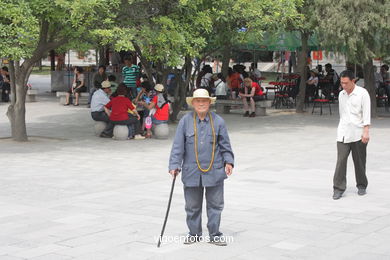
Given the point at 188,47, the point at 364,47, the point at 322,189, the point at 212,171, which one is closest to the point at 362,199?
the point at 322,189

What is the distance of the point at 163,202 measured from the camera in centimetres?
971

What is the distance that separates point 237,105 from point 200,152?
16077 millimetres

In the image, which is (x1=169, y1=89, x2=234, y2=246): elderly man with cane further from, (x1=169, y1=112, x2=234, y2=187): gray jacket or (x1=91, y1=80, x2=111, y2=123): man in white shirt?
(x1=91, y1=80, x2=111, y2=123): man in white shirt

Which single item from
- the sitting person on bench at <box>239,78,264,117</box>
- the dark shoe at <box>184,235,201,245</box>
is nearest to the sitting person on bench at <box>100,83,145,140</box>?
the sitting person on bench at <box>239,78,264,117</box>

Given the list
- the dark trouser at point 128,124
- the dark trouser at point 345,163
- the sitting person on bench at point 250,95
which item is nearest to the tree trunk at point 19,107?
the dark trouser at point 128,124

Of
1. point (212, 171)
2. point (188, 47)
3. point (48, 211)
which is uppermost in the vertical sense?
point (188, 47)

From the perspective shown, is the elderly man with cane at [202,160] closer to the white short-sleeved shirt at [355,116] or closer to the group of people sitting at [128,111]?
the white short-sleeved shirt at [355,116]

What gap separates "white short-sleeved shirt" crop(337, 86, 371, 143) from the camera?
9.93 meters

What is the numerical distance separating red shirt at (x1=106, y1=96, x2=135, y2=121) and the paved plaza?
0.56 m

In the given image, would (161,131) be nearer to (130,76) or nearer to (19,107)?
(19,107)

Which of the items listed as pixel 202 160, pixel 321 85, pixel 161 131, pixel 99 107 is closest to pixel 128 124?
pixel 161 131

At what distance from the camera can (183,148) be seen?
23.9 ft

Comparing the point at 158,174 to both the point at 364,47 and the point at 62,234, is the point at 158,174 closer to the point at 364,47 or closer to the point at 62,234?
the point at 62,234

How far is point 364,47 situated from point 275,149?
16.6 feet
